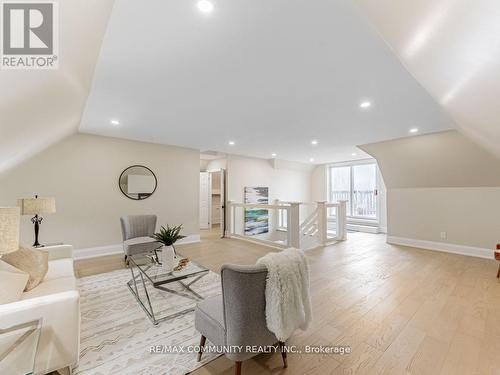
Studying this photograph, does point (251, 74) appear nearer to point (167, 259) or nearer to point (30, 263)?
point (167, 259)

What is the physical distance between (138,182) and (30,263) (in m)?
2.95

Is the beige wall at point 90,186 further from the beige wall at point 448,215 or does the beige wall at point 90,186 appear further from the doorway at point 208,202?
the beige wall at point 448,215

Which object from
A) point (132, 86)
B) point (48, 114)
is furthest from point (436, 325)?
point (48, 114)

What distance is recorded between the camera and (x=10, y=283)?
5.15 ft

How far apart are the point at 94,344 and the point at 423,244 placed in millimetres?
6204

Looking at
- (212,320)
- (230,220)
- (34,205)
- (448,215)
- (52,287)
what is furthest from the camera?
(230,220)

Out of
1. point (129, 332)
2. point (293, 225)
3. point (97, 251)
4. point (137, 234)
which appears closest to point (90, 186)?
point (97, 251)

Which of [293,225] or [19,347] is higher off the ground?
[293,225]

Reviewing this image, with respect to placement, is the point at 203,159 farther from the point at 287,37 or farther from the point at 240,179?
the point at 287,37

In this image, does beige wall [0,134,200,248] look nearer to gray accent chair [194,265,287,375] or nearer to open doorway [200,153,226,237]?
open doorway [200,153,226,237]

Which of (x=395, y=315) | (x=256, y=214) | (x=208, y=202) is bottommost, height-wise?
(x=395, y=315)

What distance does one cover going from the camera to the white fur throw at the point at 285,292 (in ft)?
4.47

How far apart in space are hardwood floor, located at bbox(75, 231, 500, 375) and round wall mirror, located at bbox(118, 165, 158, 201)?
1.37 m

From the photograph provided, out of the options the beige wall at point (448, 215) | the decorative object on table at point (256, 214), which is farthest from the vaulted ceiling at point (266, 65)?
the decorative object on table at point (256, 214)
